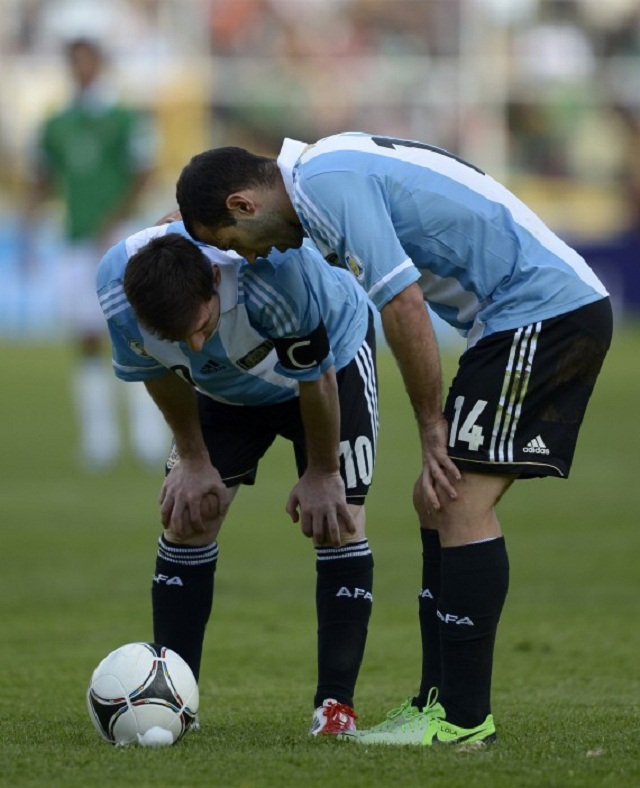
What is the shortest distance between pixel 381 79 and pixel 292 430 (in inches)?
1020

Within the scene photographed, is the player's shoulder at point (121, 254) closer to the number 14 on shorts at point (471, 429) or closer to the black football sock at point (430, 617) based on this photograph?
the number 14 on shorts at point (471, 429)

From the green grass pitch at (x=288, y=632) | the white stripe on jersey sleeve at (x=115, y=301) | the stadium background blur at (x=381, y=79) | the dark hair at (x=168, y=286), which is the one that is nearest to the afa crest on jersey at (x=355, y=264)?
the dark hair at (x=168, y=286)

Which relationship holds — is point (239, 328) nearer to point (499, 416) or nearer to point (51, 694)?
point (499, 416)

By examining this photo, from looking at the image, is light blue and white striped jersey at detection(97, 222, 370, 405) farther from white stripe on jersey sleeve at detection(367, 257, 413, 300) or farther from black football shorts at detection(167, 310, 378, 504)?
white stripe on jersey sleeve at detection(367, 257, 413, 300)

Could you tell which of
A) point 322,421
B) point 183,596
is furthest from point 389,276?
point 183,596

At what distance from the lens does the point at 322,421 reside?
456cm

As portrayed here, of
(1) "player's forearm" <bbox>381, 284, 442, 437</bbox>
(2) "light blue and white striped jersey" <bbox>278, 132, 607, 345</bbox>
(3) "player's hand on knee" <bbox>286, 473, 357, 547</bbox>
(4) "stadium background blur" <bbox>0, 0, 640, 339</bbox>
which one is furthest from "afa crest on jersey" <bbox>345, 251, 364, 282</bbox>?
(4) "stadium background blur" <bbox>0, 0, 640, 339</bbox>

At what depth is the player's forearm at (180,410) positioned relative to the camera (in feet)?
15.3

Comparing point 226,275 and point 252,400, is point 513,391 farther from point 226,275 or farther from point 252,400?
point 252,400

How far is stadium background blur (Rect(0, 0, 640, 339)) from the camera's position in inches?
1137

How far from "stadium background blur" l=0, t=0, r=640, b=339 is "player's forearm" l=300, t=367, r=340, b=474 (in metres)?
23.3

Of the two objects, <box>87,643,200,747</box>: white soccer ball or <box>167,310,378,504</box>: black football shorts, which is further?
<box>167,310,378,504</box>: black football shorts

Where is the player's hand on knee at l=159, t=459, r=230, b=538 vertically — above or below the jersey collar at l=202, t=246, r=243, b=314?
below

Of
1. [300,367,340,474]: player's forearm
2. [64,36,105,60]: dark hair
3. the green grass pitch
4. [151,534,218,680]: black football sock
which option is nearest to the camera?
the green grass pitch
